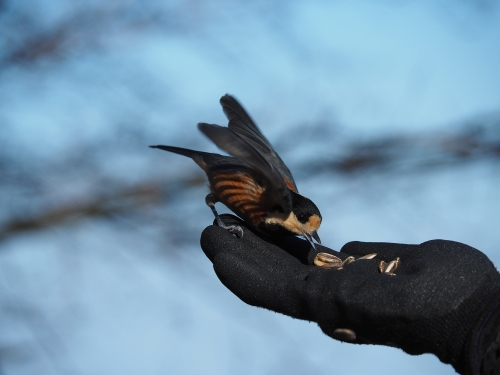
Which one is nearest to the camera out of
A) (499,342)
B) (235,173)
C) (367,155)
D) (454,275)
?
(499,342)

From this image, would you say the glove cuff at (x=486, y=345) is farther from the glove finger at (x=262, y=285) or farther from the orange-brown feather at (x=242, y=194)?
the orange-brown feather at (x=242, y=194)

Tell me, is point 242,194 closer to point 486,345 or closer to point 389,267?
point 389,267

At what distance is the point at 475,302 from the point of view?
2789 mm

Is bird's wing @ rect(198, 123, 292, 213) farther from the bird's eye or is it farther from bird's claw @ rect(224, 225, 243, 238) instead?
bird's claw @ rect(224, 225, 243, 238)

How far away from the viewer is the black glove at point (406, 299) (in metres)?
2.75

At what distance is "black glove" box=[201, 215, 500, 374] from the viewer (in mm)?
2748

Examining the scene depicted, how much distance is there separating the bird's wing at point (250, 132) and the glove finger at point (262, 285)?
1.45 metres

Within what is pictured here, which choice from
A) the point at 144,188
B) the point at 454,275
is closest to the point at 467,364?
the point at 454,275

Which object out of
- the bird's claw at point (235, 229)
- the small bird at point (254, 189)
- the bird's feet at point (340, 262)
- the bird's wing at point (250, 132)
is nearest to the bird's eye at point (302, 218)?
the small bird at point (254, 189)

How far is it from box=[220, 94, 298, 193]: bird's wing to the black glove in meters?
1.46

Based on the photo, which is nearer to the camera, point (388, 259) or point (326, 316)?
point (326, 316)

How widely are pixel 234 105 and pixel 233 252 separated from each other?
180 cm

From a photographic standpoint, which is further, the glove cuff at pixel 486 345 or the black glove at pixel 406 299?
the black glove at pixel 406 299

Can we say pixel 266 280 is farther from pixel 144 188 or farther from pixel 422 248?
pixel 144 188
